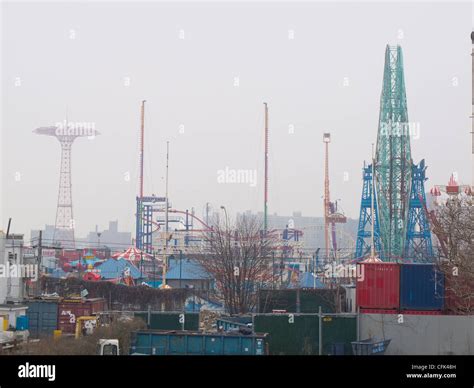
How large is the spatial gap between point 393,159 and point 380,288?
12.5 meters

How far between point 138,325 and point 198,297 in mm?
8096

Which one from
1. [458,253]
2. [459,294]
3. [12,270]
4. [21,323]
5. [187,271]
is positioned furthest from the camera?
[187,271]

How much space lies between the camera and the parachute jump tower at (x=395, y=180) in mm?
25438

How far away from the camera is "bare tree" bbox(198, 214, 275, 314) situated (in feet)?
63.3

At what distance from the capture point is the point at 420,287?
14320 millimetres

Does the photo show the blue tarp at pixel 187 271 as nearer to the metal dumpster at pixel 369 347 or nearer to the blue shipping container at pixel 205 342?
the metal dumpster at pixel 369 347

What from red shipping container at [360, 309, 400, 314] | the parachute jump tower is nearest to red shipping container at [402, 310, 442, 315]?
red shipping container at [360, 309, 400, 314]

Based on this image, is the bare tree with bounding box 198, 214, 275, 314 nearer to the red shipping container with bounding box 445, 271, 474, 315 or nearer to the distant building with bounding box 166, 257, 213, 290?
the distant building with bounding box 166, 257, 213, 290

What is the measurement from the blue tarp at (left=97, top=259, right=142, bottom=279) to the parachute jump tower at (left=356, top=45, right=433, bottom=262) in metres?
9.16

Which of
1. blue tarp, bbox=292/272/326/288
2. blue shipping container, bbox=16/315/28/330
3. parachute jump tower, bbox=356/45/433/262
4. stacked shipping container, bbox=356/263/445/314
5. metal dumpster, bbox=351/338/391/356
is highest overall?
parachute jump tower, bbox=356/45/433/262

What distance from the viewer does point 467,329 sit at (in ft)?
41.5

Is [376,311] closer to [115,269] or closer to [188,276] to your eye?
[188,276]

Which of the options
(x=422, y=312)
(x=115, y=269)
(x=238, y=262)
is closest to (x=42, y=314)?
(x=238, y=262)
